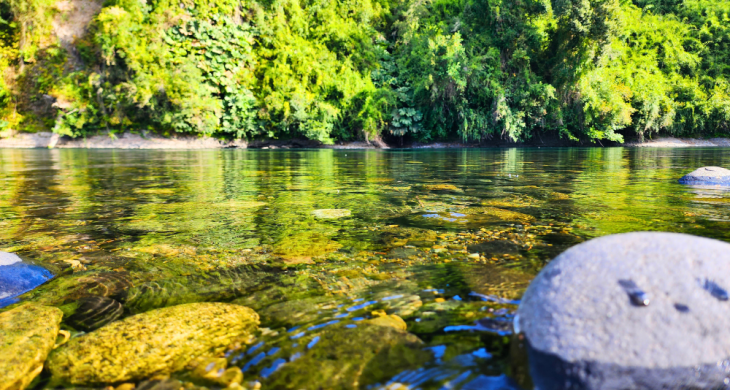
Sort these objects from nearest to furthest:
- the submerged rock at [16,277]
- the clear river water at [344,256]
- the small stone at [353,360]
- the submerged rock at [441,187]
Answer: the small stone at [353,360] → the clear river water at [344,256] → the submerged rock at [16,277] → the submerged rock at [441,187]

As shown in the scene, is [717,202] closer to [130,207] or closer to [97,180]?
[130,207]

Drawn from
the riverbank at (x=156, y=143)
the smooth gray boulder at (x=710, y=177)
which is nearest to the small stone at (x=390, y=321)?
the smooth gray boulder at (x=710, y=177)

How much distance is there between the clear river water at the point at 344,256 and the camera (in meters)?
1.56

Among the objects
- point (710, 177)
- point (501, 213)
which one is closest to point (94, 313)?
point (501, 213)

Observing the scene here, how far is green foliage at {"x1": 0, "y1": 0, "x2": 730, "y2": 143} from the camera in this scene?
21.0 m

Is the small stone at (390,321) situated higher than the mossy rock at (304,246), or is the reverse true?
the mossy rock at (304,246)

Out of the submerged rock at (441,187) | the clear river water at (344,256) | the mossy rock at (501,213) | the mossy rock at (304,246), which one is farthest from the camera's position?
the submerged rock at (441,187)

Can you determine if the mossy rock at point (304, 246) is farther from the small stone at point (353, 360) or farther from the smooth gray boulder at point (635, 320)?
the smooth gray boulder at point (635, 320)

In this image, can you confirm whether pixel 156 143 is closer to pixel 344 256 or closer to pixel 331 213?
pixel 331 213

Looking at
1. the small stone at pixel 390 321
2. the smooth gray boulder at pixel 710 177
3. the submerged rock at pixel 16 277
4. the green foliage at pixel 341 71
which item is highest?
the green foliage at pixel 341 71

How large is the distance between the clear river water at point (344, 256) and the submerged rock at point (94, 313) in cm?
3

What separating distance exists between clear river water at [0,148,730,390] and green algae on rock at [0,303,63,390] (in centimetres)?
7

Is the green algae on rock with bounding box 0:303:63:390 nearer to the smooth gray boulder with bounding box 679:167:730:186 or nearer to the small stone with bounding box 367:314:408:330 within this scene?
the small stone with bounding box 367:314:408:330

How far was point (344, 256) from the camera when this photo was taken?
2820mm
